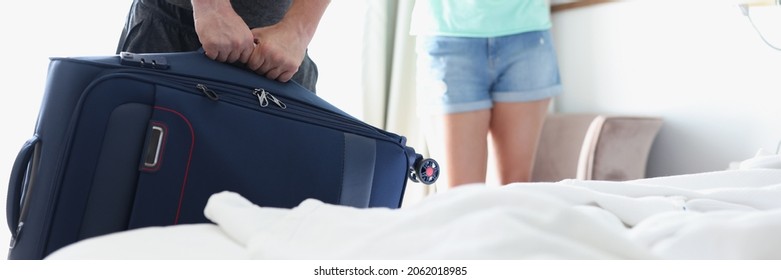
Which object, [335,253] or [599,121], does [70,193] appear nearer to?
[335,253]

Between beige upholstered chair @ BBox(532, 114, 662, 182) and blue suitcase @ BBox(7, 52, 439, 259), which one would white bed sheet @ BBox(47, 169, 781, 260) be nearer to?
blue suitcase @ BBox(7, 52, 439, 259)

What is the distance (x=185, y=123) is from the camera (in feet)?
2.81

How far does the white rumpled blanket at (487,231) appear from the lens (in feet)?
1.70

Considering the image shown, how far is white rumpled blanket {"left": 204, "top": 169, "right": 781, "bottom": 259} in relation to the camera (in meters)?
0.52

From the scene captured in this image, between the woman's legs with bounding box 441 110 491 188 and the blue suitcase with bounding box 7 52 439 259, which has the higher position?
the blue suitcase with bounding box 7 52 439 259

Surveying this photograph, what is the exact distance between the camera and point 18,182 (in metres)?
0.85

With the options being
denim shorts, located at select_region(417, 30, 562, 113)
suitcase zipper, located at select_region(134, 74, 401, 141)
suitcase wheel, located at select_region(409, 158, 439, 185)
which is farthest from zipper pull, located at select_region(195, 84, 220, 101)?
denim shorts, located at select_region(417, 30, 562, 113)

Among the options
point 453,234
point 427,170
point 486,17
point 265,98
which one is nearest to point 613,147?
point 486,17

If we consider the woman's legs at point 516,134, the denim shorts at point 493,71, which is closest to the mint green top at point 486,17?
the denim shorts at point 493,71

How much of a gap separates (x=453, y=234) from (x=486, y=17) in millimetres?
1333

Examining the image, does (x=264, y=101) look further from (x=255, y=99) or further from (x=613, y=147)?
(x=613, y=147)

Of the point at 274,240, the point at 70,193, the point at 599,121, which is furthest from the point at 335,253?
the point at 599,121

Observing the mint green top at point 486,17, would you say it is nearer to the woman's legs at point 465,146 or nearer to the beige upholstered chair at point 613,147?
the woman's legs at point 465,146

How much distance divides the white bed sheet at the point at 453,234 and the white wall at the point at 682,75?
197cm
